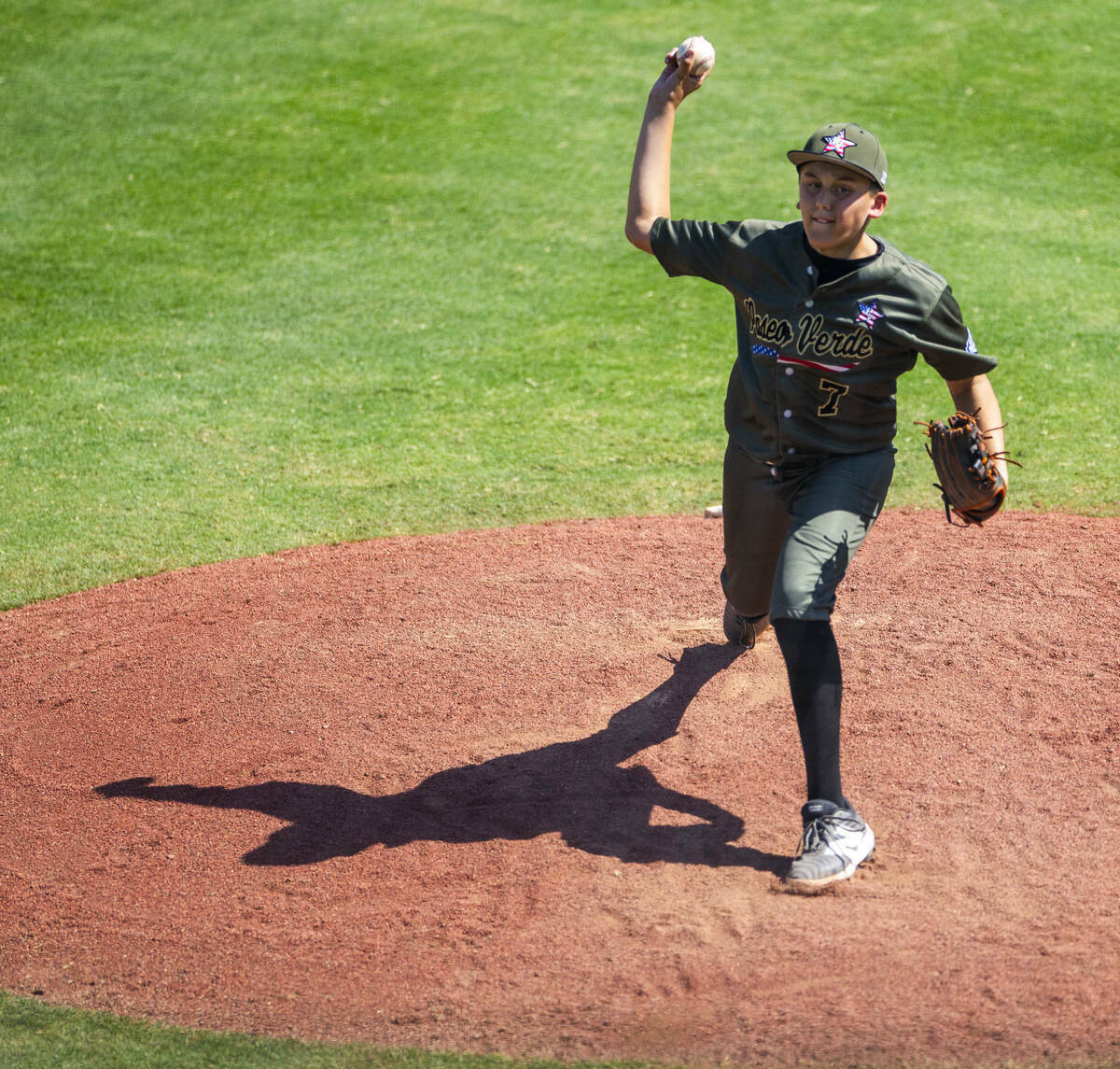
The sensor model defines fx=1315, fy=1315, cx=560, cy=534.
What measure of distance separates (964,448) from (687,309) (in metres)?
5.42

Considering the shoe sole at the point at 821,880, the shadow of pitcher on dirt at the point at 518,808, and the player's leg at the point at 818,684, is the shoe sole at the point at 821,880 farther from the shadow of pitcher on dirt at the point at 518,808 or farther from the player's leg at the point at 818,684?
the shadow of pitcher on dirt at the point at 518,808

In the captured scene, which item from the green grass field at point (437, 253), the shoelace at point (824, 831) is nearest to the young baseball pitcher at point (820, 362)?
the shoelace at point (824, 831)

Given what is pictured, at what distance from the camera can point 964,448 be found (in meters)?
3.91

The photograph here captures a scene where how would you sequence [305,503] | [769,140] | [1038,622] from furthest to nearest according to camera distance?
[769,140] → [305,503] → [1038,622]

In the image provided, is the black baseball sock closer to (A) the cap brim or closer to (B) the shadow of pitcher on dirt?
(B) the shadow of pitcher on dirt

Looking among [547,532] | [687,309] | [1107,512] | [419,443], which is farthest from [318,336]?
[1107,512]

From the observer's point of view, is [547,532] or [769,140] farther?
[769,140]

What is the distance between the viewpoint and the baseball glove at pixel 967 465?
3.90m

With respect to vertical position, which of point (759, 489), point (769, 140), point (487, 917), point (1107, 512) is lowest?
point (487, 917)

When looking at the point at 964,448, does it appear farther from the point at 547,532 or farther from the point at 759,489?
the point at 547,532

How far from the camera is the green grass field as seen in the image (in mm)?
6977

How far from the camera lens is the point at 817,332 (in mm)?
3953

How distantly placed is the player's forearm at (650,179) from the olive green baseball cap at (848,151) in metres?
0.47

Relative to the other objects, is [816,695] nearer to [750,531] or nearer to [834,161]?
[750,531]
